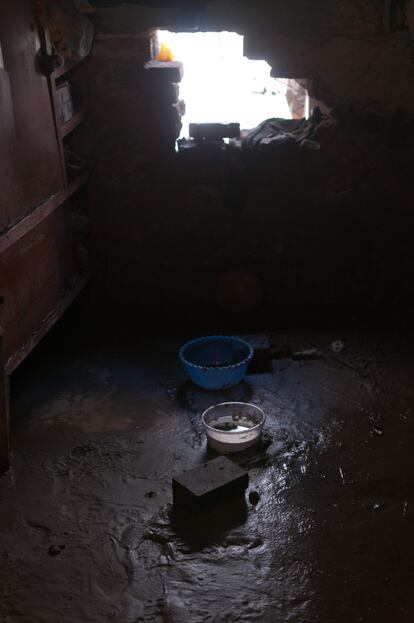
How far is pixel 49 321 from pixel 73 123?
147 cm

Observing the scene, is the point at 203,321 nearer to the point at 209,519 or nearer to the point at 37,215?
the point at 37,215

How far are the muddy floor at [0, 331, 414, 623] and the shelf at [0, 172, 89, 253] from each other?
119 cm

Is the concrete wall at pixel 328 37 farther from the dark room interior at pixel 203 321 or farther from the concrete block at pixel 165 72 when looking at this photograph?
the concrete block at pixel 165 72

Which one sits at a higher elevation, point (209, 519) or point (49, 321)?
point (49, 321)

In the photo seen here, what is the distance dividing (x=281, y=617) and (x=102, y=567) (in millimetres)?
856

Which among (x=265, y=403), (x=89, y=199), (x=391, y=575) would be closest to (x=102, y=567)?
(x=391, y=575)

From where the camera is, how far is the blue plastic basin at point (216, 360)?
15.4ft

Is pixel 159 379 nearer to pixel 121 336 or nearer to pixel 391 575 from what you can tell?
pixel 121 336

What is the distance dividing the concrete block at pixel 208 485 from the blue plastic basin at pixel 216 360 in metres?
0.98

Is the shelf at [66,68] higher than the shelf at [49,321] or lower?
higher

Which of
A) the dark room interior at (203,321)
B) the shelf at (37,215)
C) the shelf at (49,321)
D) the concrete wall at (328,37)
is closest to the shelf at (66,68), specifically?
the dark room interior at (203,321)

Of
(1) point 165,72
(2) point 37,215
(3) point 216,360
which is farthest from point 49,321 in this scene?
(1) point 165,72

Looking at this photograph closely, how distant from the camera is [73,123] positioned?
16.4ft

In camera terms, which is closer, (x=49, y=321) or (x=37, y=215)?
(x=37, y=215)
